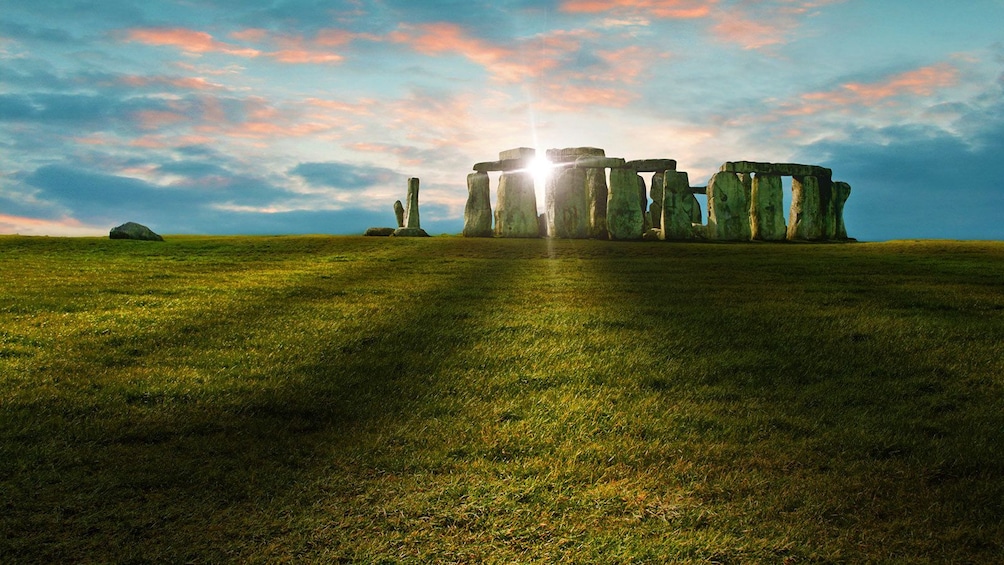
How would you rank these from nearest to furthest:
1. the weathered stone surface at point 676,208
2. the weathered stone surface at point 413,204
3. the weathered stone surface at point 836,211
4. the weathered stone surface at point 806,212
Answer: the weathered stone surface at point 676,208 → the weathered stone surface at point 806,212 → the weathered stone surface at point 836,211 → the weathered stone surface at point 413,204

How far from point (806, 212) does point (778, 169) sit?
6.66 ft

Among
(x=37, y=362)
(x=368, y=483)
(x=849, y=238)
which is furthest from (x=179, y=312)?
(x=849, y=238)

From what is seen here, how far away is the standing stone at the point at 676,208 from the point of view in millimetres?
24516

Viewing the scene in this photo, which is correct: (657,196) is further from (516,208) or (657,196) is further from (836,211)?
(516,208)

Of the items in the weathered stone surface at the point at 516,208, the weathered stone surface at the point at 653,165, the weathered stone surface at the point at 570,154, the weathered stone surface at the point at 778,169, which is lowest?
the weathered stone surface at the point at 516,208

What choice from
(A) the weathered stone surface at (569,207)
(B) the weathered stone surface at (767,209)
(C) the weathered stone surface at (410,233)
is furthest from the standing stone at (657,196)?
(C) the weathered stone surface at (410,233)

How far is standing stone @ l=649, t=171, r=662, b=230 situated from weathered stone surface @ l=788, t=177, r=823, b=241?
16.8 feet

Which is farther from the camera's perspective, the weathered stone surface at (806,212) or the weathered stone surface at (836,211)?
the weathered stone surface at (836,211)

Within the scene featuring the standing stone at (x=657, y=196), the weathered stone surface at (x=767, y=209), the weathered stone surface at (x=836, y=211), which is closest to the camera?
the weathered stone surface at (x=767, y=209)

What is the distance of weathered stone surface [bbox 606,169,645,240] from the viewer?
78.6ft

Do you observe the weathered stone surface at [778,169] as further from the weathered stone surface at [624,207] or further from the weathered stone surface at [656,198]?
the weathered stone surface at [624,207]

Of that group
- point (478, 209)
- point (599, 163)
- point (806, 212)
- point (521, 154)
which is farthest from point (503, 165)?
point (806, 212)

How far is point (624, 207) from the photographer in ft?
79.2

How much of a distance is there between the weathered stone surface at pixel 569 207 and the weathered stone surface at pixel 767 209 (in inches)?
262
